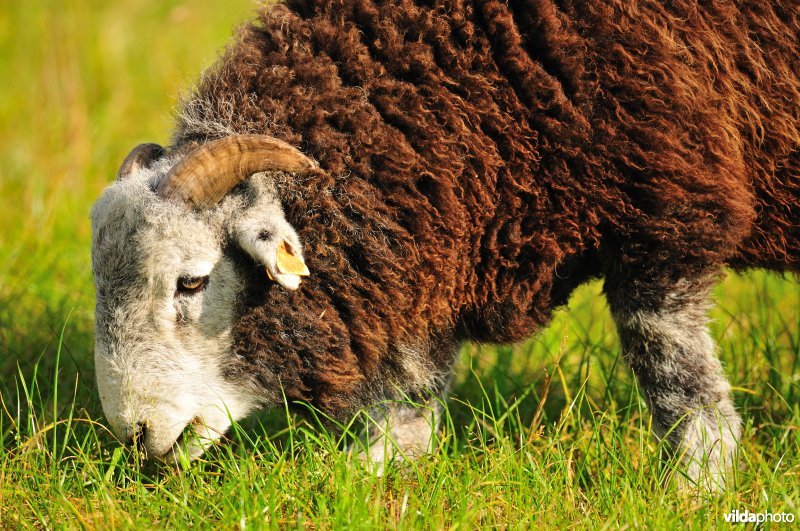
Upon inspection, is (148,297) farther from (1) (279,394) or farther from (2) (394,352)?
(2) (394,352)

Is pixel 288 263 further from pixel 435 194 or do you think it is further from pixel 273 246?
pixel 435 194

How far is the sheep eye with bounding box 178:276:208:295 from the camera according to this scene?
12.6ft

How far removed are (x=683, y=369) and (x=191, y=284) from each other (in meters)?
2.24

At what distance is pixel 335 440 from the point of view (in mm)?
4730

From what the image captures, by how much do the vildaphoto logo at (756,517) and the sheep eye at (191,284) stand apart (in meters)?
2.36

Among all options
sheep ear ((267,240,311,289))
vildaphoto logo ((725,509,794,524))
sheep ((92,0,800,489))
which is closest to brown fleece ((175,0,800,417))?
sheep ((92,0,800,489))

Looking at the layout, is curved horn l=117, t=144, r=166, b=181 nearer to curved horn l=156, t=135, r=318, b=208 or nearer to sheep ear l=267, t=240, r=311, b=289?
curved horn l=156, t=135, r=318, b=208

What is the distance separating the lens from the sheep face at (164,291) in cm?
379

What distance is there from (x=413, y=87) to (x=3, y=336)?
3.13 metres

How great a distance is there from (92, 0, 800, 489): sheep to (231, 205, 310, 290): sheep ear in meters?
0.01

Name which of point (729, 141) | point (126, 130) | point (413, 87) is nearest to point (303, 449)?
point (413, 87)

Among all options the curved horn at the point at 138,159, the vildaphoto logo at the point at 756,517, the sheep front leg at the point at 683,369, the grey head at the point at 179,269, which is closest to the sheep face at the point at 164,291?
the grey head at the point at 179,269

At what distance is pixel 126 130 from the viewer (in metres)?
8.80

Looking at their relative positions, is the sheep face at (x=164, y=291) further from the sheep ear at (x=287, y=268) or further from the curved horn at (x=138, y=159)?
the curved horn at (x=138, y=159)
